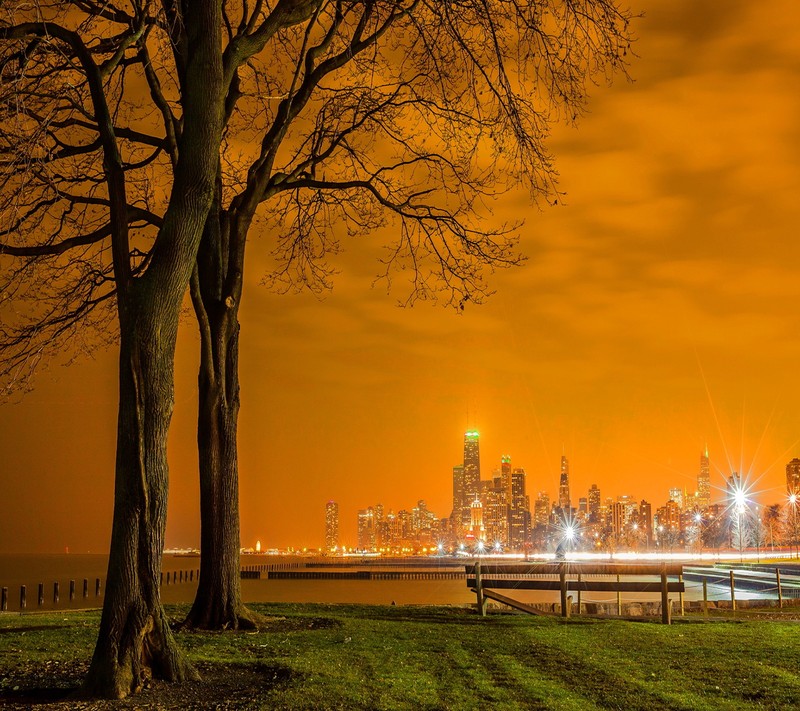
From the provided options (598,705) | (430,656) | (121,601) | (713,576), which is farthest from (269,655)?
(713,576)

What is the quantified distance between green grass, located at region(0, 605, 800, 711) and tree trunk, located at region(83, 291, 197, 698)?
1.41 feet

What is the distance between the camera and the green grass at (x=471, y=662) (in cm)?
834

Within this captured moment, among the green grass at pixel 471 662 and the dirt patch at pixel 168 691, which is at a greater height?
the dirt patch at pixel 168 691

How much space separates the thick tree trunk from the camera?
14.4m

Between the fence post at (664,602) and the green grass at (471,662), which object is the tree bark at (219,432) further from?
the fence post at (664,602)

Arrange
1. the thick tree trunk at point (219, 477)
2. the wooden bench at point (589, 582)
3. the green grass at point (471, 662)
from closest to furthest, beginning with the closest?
the green grass at point (471, 662) → the thick tree trunk at point (219, 477) → the wooden bench at point (589, 582)

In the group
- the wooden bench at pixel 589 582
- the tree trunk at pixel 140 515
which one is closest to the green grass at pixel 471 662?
the tree trunk at pixel 140 515

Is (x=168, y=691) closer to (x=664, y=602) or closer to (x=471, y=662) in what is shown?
(x=471, y=662)

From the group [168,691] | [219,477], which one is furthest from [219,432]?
[168,691]

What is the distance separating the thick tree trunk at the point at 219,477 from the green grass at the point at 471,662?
37.5 inches

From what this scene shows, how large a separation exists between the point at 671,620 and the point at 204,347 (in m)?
9.85

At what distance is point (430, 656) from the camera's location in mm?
11289

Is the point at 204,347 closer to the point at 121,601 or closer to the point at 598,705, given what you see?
the point at 121,601

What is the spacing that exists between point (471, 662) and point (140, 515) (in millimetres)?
4643
